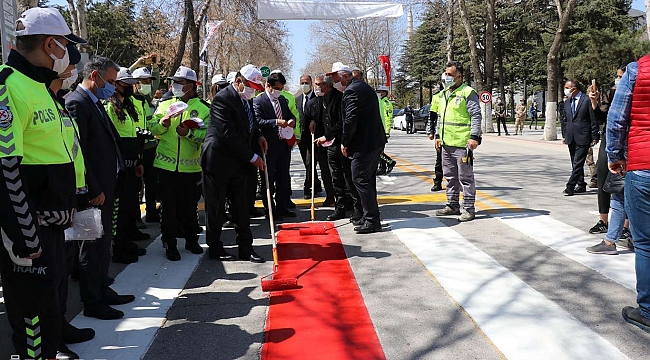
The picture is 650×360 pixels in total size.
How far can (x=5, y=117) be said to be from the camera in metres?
2.83

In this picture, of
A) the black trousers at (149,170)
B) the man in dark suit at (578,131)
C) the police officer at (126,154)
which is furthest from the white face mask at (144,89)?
the man in dark suit at (578,131)

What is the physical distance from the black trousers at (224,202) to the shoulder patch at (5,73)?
3333mm

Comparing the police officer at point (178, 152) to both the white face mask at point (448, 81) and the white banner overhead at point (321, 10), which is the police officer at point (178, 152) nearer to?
the white face mask at point (448, 81)

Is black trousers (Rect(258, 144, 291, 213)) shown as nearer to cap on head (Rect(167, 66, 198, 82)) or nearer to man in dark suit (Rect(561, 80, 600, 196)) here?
cap on head (Rect(167, 66, 198, 82))

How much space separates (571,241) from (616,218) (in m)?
0.83

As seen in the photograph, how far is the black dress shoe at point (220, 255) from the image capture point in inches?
254

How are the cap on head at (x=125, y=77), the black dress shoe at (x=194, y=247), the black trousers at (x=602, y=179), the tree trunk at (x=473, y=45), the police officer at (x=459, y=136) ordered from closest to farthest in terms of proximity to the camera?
1. the cap on head at (x=125, y=77)
2. the black trousers at (x=602, y=179)
3. the black dress shoe at (x=194, y=247)
4. the police officer at (x=459, y=136)
5. the tree trunk at (x=473, y=45)

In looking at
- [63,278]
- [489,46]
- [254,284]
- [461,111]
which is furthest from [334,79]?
[489,46]

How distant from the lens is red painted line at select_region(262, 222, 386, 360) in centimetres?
401

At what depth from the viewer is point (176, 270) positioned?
242 inches

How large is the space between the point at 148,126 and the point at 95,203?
9.78 ft

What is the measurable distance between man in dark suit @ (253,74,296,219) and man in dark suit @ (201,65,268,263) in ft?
6.97

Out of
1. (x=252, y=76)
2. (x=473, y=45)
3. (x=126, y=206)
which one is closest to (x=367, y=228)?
(x=252, y=76)

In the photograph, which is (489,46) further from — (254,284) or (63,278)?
(63,278)
